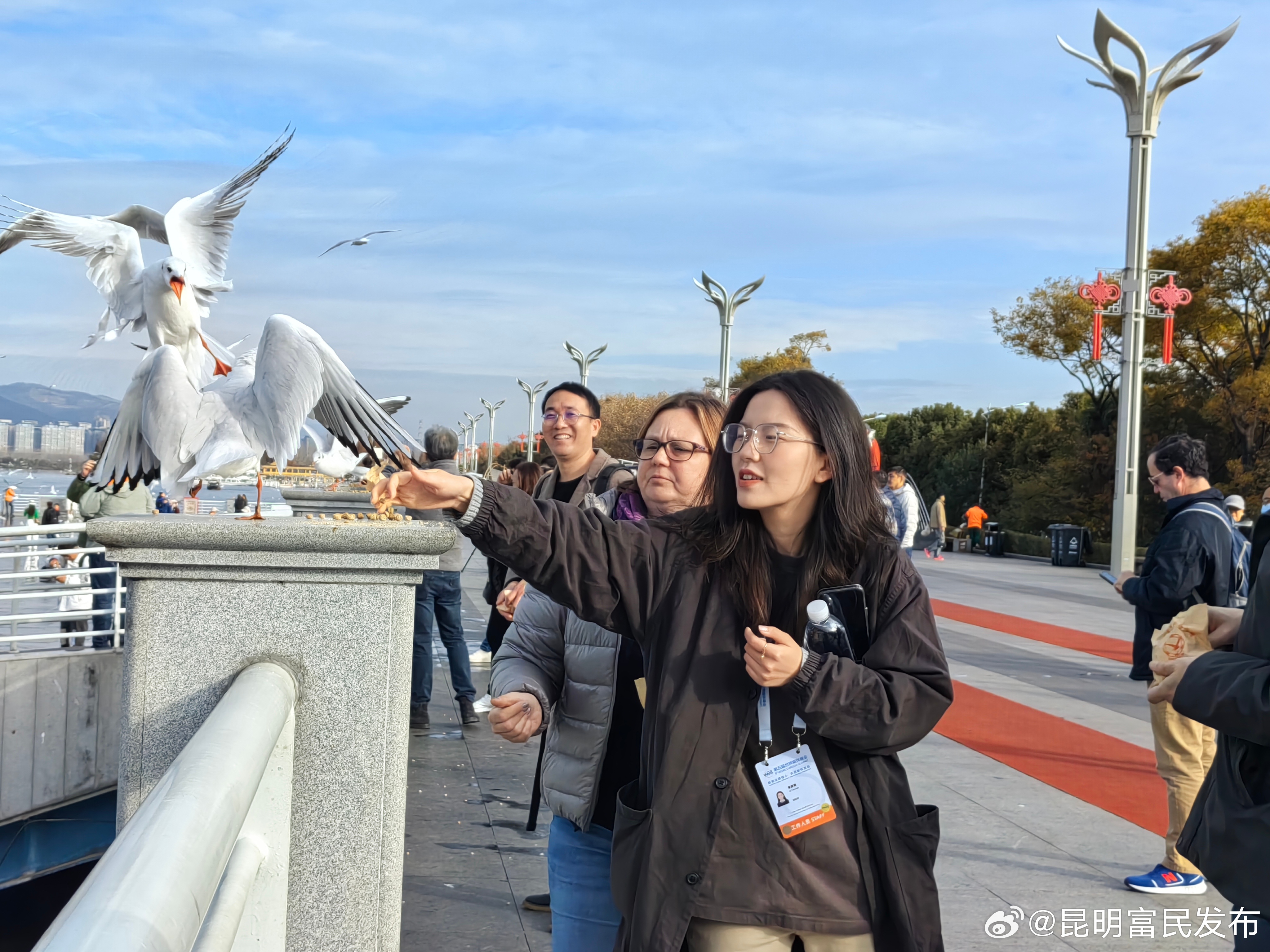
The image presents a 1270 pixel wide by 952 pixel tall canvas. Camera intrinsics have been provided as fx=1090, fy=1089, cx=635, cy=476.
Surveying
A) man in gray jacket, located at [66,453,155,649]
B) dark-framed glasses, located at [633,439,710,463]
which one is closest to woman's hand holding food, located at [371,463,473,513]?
dark-framed glasses, located at [633,439,710,463]

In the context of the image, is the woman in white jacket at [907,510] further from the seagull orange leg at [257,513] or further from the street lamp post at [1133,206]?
the seagull orange leg at [257,513]

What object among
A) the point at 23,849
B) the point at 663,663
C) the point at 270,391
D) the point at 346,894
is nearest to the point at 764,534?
the point at 663,663

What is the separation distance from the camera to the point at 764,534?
2.29 m

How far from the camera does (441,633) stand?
25.0 ft

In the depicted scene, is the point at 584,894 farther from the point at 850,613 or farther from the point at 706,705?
the point at 850,613

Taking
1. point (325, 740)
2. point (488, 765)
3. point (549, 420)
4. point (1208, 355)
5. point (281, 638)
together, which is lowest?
point (488, 765)

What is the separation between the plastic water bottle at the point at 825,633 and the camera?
6.64 ft

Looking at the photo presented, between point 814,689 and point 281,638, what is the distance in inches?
47.3

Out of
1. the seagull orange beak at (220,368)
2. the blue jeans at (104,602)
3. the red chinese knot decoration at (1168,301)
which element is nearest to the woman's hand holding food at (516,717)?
the seagull orange beak at (220,368)

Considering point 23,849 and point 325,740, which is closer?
point 325,740

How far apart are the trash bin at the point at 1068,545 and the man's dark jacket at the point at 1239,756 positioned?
89.6 feet

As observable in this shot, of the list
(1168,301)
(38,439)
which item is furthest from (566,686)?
(1168,301)

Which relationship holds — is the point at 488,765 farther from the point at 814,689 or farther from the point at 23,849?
the point at 814,689

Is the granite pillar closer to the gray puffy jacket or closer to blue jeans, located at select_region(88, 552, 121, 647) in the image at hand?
the gray puffy jacket
